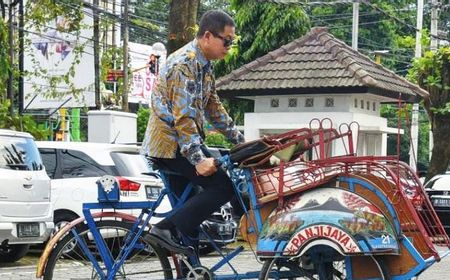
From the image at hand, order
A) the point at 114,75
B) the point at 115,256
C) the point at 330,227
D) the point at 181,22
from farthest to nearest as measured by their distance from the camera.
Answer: the point at 114,75
the point at 181,22
the point at 115,256
the point at 330,227

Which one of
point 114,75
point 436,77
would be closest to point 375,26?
point 114,75

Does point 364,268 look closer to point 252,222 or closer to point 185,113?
point 252,222

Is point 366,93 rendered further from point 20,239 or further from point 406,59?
point 406,59

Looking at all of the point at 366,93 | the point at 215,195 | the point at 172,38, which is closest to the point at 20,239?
the point at 172,38

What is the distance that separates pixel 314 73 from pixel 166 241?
14.0 m

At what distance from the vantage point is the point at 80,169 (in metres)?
13.0

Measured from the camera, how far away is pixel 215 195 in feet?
19.1

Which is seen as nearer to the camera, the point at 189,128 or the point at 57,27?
the point at 189,128

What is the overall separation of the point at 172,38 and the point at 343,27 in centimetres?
3354

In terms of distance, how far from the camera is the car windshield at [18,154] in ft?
37.6

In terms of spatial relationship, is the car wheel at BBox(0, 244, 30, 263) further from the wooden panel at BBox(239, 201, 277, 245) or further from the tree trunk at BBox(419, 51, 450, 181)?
the tree trunk at BBox(419, 51, 450, 181)

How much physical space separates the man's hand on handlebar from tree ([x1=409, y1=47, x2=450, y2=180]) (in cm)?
1839

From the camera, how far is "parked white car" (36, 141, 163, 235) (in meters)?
12.8

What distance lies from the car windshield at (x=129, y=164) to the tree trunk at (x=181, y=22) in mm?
2562
